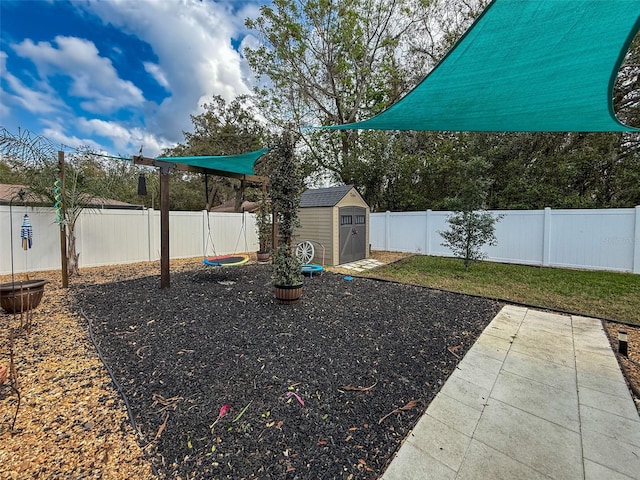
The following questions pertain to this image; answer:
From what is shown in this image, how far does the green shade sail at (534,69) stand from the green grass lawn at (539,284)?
8.42 feet

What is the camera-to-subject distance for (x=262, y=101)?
1223cm

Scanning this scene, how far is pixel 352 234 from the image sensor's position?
8.07 meters

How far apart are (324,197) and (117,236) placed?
5.61m

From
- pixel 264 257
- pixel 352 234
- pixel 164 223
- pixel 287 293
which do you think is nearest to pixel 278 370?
pixel 287 293

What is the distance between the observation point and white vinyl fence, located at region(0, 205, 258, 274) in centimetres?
585

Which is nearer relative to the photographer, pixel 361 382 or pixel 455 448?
pixel 455 448

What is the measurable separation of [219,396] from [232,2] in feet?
26.4

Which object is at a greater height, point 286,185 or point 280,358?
point 286,185

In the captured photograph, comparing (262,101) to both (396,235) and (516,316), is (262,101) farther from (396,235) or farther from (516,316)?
(516,316)

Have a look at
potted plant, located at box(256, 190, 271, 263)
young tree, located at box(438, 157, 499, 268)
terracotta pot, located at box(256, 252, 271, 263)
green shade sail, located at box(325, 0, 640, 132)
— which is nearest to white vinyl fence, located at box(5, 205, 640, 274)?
terracotta pot, located at box(256, 252, 271, 263)

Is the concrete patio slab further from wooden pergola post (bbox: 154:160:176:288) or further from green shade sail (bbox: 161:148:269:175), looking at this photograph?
wooden pergola post (bbox: 154:160:176:288)

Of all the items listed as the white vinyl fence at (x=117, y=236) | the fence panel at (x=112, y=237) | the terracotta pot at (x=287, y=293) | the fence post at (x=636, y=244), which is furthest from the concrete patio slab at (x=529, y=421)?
the fence panel at (x=112, y=237)

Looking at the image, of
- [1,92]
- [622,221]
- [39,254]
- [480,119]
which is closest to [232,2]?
[1,92]

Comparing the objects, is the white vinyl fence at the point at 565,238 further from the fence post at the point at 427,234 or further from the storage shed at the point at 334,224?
the storage shed at the point at 334,224
